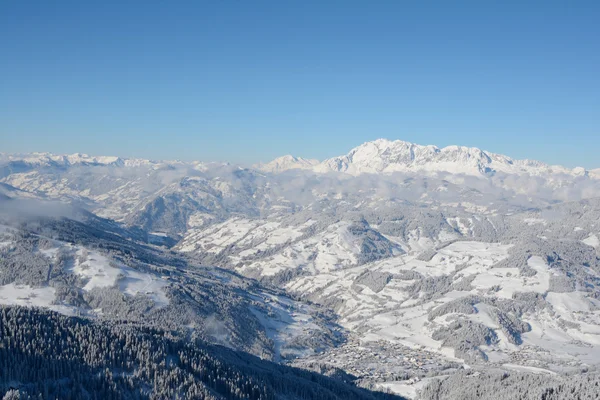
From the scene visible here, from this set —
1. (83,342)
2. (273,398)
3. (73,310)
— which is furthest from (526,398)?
(73,310)

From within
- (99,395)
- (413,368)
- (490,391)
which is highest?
(99,395)

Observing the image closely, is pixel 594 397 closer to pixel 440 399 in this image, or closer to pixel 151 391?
pixel 440 399

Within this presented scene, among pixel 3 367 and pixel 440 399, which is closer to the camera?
pixel 3 367

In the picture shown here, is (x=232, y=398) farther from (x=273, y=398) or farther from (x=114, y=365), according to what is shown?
(x=114, y=365)

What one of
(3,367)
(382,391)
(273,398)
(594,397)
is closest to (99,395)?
(3,367)

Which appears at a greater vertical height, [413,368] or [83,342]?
[83,342]

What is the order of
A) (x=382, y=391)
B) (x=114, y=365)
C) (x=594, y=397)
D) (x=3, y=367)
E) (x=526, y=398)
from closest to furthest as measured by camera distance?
1. (x=3, y=367)
2. (x=114, y=365)
3. (x=594, y=397)
4. (x=526, y=398)
5. (x=382, y=391)

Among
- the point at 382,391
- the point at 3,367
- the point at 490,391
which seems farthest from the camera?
the point at 382,391

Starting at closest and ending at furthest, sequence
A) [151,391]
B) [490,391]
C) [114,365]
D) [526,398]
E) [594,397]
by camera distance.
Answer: [151,391]
[114,365]
[594,397]
[526,398]
[490,391]

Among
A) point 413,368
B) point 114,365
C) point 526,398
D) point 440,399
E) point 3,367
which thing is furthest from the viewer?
point 413,368
